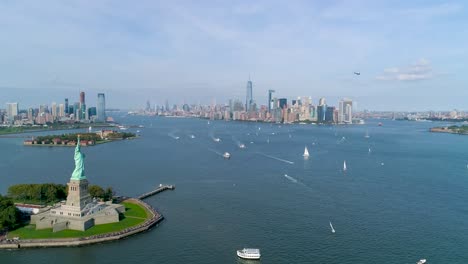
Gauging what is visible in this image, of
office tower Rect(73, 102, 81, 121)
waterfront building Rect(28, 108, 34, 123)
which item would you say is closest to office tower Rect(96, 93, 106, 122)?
office tower Rect(73, 102, 81, 121)

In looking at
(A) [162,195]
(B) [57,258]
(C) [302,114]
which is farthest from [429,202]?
(C) [302,114]

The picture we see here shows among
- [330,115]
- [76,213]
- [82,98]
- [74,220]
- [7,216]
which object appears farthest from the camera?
[330,115]

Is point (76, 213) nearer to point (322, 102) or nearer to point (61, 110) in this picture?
point (61, 110)

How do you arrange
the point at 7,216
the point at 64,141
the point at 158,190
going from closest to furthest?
the point at 7,216, the point at 158,190, the point at 64,141

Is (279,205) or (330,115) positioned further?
(330,115)

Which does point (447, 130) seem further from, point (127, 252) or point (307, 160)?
point (127, 252)

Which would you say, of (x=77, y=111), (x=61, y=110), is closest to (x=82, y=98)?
(x=61, y=110)

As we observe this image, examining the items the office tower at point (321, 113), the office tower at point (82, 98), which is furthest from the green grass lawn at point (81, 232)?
the office tower at point (321, 113)

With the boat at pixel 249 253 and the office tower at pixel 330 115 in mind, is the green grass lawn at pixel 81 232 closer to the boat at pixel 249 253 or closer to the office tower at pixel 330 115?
the boat at pixel 249 253
